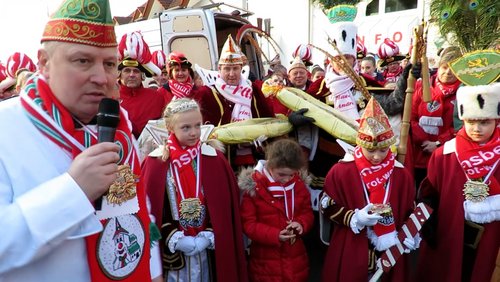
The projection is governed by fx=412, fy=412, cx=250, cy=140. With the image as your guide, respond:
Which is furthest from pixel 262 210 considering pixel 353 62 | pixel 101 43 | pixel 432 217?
pixel 353 62

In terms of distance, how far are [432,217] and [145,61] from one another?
3.46 meters

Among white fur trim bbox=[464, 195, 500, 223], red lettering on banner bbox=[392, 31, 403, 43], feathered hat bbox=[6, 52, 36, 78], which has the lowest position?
white fur trim bbox=[464, 195, 500, 223]

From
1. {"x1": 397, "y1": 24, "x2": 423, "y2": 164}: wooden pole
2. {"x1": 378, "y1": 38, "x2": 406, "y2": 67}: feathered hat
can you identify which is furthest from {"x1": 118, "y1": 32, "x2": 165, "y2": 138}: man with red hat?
{"x1": 378, "y1": 38, "x2": 406, "y2": 67}: feathered hat

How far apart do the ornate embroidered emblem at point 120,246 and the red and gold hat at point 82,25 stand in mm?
593

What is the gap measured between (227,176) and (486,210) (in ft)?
5.86

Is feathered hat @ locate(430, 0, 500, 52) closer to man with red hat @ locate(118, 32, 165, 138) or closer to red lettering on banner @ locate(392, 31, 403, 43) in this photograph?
red lettering on banner @ locate(392, 31, 403, 43)

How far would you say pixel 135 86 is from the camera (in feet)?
15.7

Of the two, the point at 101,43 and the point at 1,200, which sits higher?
the point at 101,43

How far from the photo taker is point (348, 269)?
2957 millimetres

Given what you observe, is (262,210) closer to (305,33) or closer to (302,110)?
(302,110)

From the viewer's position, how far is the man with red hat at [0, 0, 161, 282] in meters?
1.05

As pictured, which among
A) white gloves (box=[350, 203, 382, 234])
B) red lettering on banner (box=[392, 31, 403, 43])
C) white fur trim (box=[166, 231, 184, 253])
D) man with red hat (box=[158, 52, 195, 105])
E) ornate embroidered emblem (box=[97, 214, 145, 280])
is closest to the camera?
ornate embroidered emblem (box=[97, 214, 145, 280])

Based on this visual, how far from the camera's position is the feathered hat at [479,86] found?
9.32 ft

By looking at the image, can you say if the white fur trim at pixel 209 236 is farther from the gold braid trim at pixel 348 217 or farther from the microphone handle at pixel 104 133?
the microphone handle at pixel 104 133
